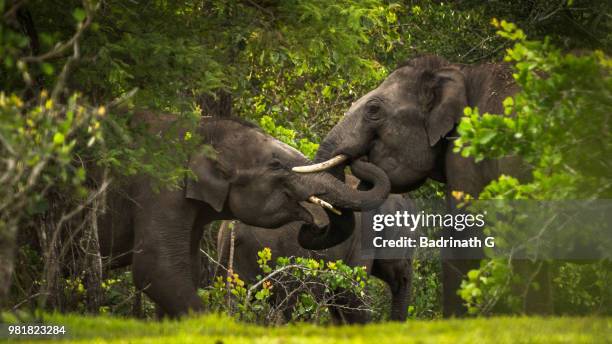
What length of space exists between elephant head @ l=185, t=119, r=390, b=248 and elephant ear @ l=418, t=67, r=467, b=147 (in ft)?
2.49

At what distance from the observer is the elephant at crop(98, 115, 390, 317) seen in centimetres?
1441

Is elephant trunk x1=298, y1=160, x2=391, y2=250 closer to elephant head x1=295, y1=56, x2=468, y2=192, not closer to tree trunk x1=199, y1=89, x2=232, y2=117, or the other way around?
elephant head x1=295, y1=56, x2=468, y2=192

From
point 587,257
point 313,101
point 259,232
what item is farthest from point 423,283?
point 587,257

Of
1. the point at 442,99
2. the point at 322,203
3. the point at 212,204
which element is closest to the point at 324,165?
the point at 322,203

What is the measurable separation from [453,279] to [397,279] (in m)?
4.07

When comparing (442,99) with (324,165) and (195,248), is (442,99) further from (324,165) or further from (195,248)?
(195,248)

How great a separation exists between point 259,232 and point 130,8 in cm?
430

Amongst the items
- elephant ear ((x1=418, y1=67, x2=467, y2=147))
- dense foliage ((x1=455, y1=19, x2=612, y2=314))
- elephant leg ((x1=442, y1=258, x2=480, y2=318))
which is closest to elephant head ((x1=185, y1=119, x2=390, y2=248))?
elephant ear ((x1=418, y1=67, x2=467, y2=147))

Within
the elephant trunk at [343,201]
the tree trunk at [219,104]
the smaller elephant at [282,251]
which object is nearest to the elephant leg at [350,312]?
the smaller elephant at [282,251]

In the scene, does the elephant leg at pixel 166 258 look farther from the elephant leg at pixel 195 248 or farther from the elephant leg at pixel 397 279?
the elephant leg at pixel 397 279

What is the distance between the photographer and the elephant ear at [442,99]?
558 inches

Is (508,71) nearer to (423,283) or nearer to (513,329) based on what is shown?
(513,329)

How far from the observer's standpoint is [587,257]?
12.4 meters

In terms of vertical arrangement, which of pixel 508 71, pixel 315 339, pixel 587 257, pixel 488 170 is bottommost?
pixel 315 339
